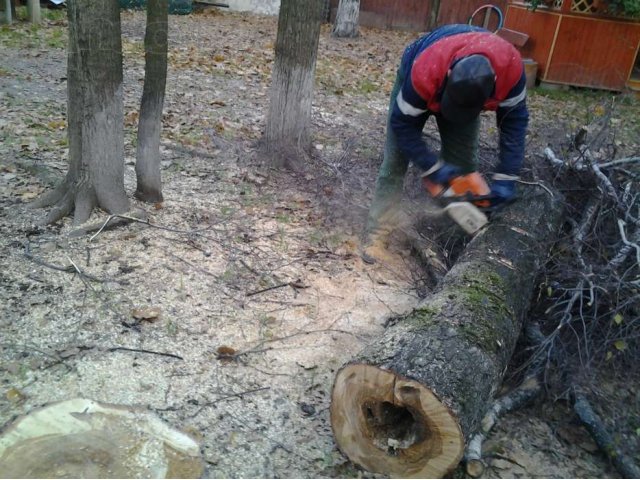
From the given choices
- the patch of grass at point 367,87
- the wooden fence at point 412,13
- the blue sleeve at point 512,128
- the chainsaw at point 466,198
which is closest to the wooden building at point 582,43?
the patch of grass at point 367,87

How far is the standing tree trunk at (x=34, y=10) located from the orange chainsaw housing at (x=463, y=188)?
9.19m

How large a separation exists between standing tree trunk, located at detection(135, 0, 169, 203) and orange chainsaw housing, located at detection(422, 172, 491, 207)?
203 centimetres

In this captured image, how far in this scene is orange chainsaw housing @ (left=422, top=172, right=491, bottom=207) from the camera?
3371 millimetres

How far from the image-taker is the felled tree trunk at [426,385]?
7.95 feet

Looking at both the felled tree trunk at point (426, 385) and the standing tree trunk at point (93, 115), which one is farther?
the standing tree trunk at point (93, 115)

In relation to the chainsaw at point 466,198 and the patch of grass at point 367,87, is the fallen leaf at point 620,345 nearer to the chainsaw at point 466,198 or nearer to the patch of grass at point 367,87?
the chainsaw at point 466,198

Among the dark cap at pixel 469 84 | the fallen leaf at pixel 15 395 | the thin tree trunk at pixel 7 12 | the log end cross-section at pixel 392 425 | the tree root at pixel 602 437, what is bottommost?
the fallen leaf at pixel 15 395

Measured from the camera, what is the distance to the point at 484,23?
1404 cm

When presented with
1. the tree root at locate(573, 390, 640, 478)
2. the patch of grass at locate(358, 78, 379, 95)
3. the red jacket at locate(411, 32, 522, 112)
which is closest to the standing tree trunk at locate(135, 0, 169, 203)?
the red jacket at locate(411, 32, 522, 112)

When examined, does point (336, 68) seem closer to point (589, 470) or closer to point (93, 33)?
point (93, 33)

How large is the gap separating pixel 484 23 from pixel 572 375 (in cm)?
1267

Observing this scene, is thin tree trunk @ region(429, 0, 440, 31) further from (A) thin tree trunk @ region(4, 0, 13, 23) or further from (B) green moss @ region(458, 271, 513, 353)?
(B) green moss @ region(458, 271, 513, 353)

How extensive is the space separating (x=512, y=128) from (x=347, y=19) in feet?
31.6

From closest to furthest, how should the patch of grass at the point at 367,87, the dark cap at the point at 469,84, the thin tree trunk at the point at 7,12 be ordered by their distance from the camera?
the dark cap at the point at 469,84, the patch of grass at the point at 367,87, the thin tree trunk at the point at 7,12
